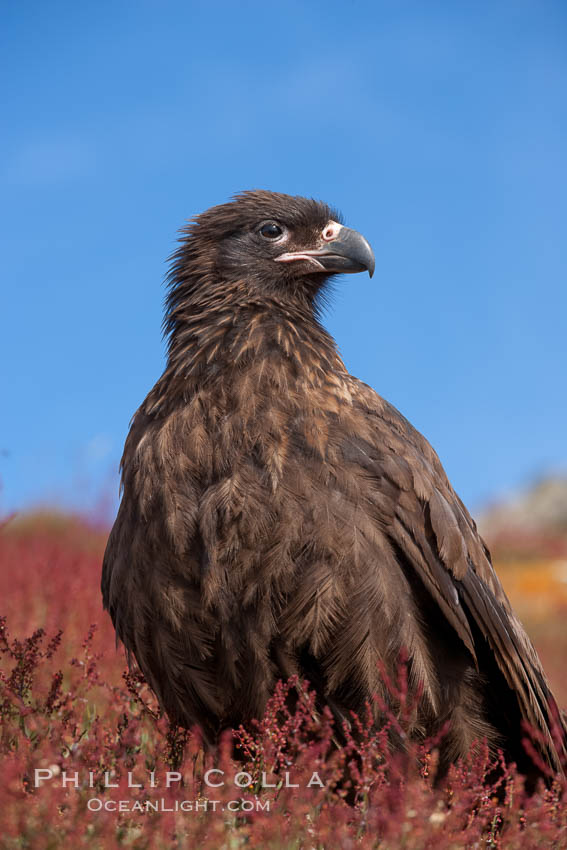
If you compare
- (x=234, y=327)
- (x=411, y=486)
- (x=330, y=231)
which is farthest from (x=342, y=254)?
(x=411, y=486)

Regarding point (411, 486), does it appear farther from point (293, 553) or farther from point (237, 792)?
point (237, 792)

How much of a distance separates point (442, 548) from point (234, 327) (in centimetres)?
141

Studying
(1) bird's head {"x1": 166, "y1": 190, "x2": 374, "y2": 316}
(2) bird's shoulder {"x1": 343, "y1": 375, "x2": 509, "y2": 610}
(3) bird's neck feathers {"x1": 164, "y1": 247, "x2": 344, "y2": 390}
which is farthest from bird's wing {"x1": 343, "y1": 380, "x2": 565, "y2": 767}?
(1) bird's head {"x1": 166, "y1": 190, "x2": 374, "y2": 316}

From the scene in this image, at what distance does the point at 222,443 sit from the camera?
148 inches

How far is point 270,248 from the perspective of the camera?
465cm

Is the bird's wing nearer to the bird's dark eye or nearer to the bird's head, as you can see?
the bird's head

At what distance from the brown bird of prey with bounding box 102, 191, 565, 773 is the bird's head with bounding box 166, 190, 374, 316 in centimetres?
18

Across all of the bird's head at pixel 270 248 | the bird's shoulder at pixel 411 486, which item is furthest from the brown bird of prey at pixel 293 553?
the bird's head at pixel 270 248

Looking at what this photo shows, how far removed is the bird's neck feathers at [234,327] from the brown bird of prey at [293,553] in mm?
12

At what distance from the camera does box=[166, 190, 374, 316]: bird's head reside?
4.57 metres

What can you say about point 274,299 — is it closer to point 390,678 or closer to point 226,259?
point 226,259

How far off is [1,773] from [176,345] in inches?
92.1

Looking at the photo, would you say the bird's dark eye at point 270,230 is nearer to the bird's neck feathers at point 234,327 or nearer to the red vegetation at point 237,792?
the bird's neck feathers at point 234,327

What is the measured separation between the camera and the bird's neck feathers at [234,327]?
408 cm
